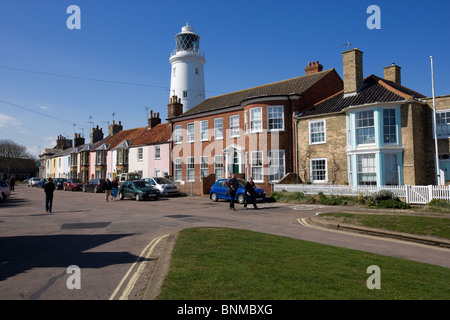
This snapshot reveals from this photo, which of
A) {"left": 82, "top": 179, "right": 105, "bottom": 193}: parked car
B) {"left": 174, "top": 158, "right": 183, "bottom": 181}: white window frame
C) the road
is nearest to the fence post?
the road

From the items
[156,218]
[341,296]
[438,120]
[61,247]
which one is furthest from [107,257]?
[438,120]

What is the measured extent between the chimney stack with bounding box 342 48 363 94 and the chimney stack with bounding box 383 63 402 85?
177 inches

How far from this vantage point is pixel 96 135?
5653 cm

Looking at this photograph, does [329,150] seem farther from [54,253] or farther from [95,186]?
[95,186]

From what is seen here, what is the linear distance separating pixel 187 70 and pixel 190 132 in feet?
50.6

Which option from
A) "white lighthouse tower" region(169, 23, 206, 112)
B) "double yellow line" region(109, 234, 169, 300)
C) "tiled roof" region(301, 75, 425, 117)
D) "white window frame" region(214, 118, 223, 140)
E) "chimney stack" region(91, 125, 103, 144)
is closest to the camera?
"double yellow line" region(109, 234, 169, 300)

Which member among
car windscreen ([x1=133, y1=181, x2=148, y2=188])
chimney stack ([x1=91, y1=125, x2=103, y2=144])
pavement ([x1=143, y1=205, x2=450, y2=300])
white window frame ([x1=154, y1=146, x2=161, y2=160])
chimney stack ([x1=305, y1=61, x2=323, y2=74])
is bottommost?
pavement ([x1=143, y1=205, x2=450, y2=300])

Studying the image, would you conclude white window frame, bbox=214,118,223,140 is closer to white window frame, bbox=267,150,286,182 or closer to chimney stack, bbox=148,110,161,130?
white window frame, bbox=267,150,286,182

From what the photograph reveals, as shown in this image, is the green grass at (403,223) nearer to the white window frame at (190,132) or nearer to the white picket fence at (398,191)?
the white picket fence at (398,191)

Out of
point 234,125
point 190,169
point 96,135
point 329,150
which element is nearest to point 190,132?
point 190,169

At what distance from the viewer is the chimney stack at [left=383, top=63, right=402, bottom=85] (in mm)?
26938

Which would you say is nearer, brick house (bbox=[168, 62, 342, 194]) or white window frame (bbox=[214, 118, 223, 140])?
brick house (bbox=[168, 62, 342, 194])

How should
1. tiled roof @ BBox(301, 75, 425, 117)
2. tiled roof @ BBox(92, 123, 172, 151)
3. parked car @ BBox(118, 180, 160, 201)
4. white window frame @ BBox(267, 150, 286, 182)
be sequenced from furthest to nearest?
tiled roof @ BBox(92, 123, 172, 151) < white window frame @ BBox(267, 150, 286, 182) < parked car @ BBox(118, 180, 160, 201) < tiled roof @ BBox(301, 75, 425, 117)
